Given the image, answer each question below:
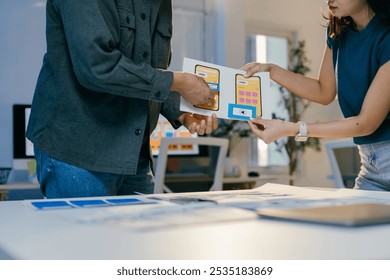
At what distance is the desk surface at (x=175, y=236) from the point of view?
19.8 inches

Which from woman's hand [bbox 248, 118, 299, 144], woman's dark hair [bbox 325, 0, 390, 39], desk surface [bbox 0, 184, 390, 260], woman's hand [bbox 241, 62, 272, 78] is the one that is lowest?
desk surface [bbox 0, 184, 390, 260]

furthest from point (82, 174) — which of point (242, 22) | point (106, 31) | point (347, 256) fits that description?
point (242, 22)

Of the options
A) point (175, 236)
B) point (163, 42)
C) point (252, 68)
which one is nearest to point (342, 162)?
point (252, 68)

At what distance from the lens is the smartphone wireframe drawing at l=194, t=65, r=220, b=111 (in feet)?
4.37

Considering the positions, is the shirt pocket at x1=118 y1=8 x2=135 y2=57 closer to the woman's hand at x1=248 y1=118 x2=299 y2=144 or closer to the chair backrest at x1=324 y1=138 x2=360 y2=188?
the woman's hand at x1=248 y1=118 x2=299 y2=144

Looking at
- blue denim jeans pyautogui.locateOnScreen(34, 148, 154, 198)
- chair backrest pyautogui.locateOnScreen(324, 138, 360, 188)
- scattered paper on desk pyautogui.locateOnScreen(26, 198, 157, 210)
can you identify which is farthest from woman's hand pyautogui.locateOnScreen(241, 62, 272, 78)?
chair backrest pyautogui.locateOnScreen(324, 138, 360, 188)

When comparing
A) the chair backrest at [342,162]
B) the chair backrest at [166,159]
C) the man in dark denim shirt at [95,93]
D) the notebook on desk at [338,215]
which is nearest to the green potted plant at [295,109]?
the chair backrest at [166,159]

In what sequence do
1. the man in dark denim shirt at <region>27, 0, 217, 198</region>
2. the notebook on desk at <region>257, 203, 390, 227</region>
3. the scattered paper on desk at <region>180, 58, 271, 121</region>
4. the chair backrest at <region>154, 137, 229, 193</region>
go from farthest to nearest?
the chair backrest at <region>154, 137, 229, 193</region> → the scattered paper on desk at <region>180, 58, 271, 121</region> → the man in dark denim shirt at <region>27, 0, 217, 198</region> → the notebook on desk at <region>257, 203, 390, 227</region>

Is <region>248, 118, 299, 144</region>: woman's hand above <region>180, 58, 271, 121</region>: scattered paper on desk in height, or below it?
below

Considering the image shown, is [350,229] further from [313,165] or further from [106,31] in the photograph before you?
[313,165]

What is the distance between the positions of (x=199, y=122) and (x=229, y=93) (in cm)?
16

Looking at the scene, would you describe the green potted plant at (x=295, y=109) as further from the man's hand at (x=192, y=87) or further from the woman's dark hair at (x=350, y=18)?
the man's hand at (x=192, y=87)

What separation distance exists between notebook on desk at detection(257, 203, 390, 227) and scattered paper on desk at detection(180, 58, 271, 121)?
61 cm

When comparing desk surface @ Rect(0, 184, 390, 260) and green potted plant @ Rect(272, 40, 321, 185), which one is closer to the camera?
desk surface @ Rect(0, 184, 390, 260)
